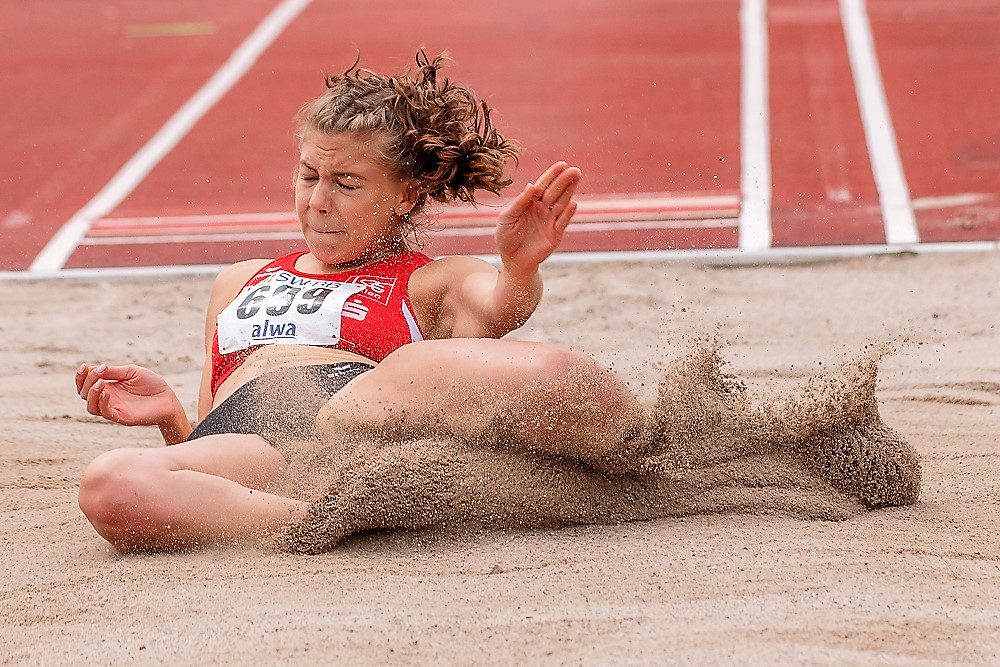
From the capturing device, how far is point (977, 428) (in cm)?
319

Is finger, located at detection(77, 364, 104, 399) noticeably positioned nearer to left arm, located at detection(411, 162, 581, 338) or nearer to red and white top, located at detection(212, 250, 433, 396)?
red and white top, located at detection(212, 250, 433, 396)

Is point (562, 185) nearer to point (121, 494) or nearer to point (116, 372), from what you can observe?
Result: point (121, 494)

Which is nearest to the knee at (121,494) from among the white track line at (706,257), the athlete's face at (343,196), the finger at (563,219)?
the athlete's face at (343,196)

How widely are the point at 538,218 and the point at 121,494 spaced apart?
903 mm

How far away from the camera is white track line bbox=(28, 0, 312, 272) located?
17.4 ft

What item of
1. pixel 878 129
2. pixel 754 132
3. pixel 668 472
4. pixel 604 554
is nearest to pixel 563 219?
pixel 668 472

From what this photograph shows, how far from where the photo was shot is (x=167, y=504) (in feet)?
7.72

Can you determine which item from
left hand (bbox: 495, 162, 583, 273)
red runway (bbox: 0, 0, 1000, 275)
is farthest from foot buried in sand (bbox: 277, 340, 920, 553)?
red runway (bbox: 0, 0, 1000, 275)

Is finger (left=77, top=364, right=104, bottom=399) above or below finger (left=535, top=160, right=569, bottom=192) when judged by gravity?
below

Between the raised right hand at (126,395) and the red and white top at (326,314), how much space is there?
0.13 metres

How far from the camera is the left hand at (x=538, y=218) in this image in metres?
2.49

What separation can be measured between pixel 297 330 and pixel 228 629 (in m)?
0.87

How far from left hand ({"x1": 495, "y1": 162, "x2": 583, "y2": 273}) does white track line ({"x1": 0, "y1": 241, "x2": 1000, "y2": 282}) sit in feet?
7.05

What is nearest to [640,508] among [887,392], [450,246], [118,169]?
[887,392]
